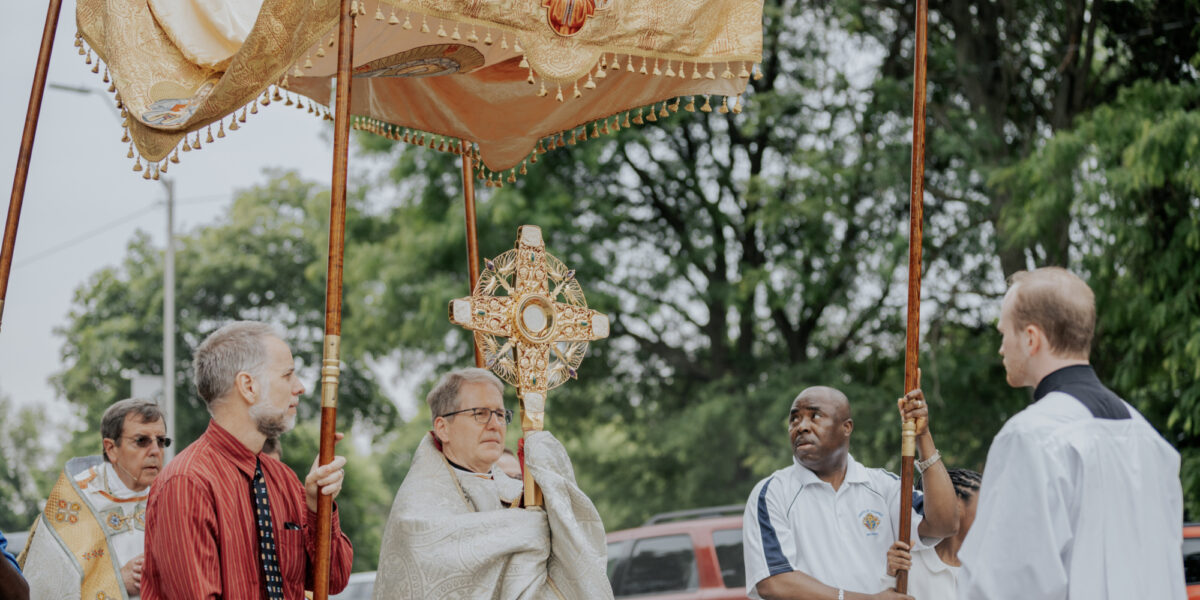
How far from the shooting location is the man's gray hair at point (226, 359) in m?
3.79

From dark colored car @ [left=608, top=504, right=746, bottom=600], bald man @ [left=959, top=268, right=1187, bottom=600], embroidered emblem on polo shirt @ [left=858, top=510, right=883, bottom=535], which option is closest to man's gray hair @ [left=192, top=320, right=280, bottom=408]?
bald man @ [left=959, top=268, right=1187, bottom=600]

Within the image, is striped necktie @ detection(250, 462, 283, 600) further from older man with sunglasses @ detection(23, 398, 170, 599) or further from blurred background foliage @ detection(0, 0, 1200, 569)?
blurred background foliage @ detection(0, 0, 1200, 569)

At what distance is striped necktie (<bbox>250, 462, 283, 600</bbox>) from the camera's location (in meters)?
3.74

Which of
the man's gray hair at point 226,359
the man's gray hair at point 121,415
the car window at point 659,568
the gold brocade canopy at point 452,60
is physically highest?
the gold brocade canopy at point 452,60

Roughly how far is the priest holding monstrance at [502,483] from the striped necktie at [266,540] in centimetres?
37

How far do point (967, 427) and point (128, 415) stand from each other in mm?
11352

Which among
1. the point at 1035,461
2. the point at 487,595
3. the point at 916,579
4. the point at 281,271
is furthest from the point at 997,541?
the point at 281,271

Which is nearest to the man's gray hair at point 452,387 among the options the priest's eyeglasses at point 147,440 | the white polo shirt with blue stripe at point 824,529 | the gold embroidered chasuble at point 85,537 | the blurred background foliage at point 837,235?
the white polo shirt with blue stripe at point 824,529

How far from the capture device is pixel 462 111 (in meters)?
5.71

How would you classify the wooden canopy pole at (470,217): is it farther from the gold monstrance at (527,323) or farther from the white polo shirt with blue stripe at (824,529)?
the white polo shirt with blue stripe at (824,529)

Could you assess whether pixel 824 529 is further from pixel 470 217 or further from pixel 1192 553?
pixel 1192 553

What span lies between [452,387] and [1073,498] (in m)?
2.16

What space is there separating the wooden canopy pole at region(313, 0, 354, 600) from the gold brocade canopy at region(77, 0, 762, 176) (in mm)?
251

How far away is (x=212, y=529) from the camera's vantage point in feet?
11.9
